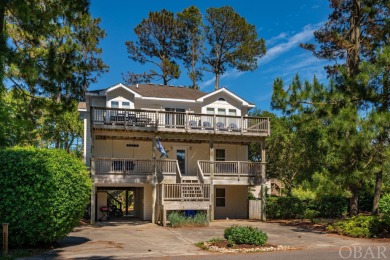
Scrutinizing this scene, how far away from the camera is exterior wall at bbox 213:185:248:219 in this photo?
94.2 ft

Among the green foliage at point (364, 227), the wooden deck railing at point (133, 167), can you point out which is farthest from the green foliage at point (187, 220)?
the green foliage at point (364, 227)

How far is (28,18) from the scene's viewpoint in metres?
14.4

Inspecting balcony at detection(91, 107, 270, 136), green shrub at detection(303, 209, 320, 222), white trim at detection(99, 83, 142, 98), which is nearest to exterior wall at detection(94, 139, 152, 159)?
balcony at detection(91, 107, 270, 136)

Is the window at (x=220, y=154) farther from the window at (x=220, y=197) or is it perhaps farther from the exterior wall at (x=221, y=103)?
the exterior wall at (x=221, y=103)

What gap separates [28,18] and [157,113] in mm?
11401

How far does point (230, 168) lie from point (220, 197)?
3.22 metres

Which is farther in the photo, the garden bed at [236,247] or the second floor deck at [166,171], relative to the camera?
the second floor deck at [166,171]

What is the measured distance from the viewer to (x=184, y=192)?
75.3 feet

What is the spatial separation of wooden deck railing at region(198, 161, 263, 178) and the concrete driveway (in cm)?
535

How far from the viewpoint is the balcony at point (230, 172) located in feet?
84.3

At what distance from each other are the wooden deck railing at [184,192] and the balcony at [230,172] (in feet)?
6.31

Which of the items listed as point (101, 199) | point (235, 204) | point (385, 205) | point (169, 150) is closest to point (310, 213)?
point (235, 204)

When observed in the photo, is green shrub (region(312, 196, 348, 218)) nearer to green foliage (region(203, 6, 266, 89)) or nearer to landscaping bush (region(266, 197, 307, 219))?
landscaping bush (region(266, 197, 307, 219))

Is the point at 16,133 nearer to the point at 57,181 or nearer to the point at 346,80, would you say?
the point at 57,181
